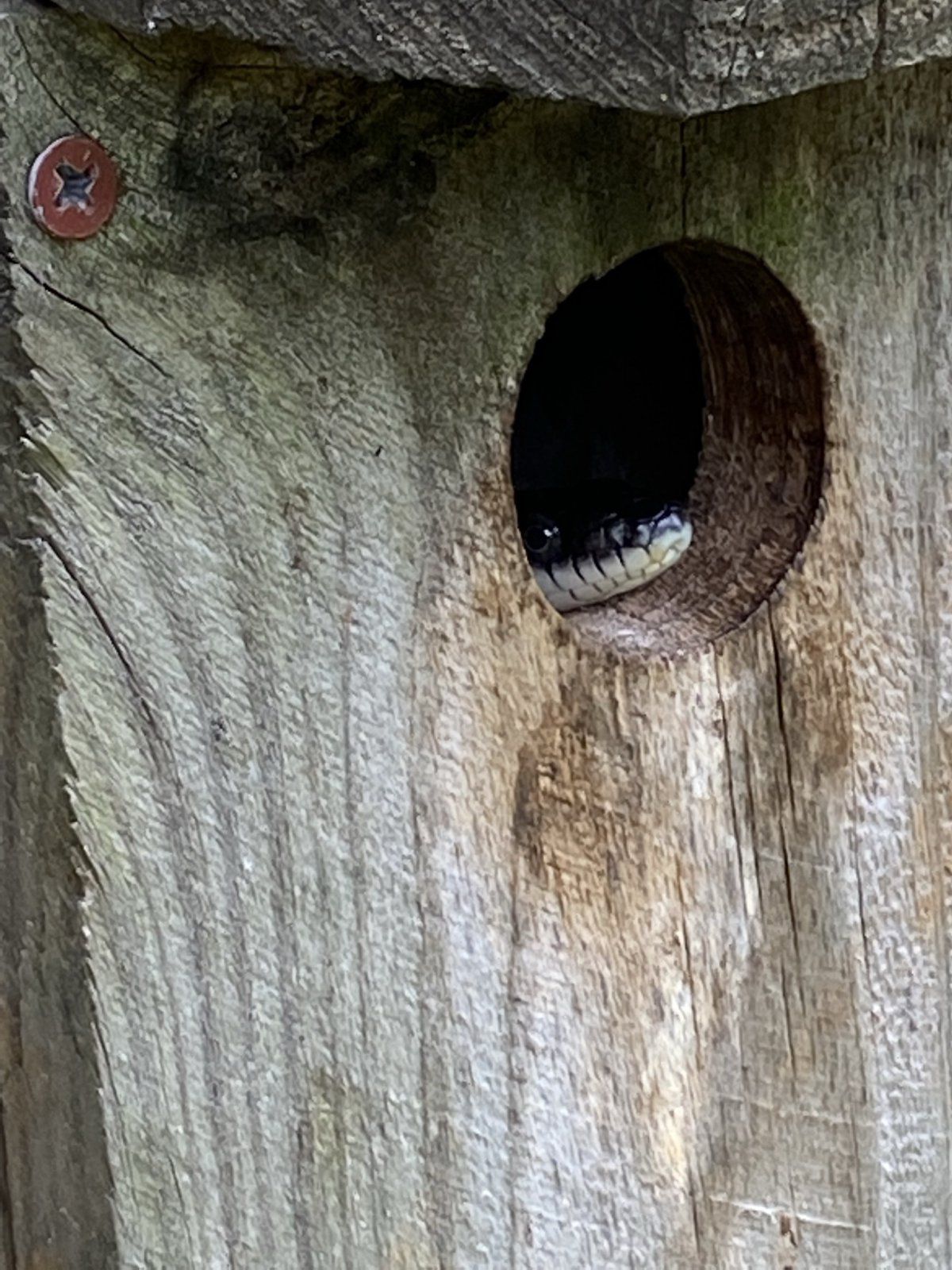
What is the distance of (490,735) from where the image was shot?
1.16 metres

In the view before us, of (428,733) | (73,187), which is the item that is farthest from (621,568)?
(73,187)

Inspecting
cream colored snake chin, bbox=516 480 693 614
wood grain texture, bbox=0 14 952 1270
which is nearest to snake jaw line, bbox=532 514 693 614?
cream colored snake chin, bbox=516 480 693 614

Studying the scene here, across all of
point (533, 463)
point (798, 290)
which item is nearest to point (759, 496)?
point (798, 290)

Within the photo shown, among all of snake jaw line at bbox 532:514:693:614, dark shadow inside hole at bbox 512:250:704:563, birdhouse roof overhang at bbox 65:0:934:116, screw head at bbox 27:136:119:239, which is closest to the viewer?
birdhouse roof overhang at bbox 65:0:934:116

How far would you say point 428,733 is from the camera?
1.13 m

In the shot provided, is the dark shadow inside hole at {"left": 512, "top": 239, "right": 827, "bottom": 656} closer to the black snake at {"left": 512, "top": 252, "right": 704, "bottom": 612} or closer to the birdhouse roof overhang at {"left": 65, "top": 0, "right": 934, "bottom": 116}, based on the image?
the black snake at {"left": 512, "top": 252, "right": 704, "bottom": 612}

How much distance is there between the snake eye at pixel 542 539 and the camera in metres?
1.67

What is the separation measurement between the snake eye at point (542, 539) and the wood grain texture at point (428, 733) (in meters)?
0.43

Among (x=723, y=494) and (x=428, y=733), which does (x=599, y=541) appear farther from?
(x=428, y=733)

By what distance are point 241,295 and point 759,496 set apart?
0.43 meters

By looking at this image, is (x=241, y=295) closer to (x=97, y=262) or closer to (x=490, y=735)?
(x=97, y=262)

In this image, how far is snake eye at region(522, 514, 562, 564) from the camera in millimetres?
1666

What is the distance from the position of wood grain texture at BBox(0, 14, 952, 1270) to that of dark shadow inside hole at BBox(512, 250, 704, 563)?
407mm

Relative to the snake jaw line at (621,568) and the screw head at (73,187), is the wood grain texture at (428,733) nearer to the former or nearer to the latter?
the screw head at (73,187)
